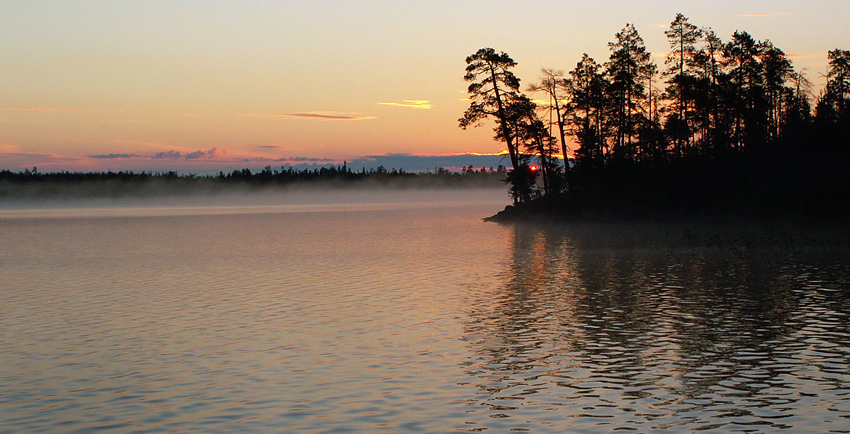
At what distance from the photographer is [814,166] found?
2788 inches

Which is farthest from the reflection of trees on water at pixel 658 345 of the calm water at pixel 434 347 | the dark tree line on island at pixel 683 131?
the dark tree line on island at pixel 683 131

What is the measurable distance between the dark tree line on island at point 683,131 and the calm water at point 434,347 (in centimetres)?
3041

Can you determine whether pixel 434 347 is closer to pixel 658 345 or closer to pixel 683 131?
pixel 658 345

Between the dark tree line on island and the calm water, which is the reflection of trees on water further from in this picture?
the dark tree line on island

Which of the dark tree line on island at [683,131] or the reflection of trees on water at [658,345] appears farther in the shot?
the dark tree line on island at [683,131]

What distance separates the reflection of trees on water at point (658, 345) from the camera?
15.2 m

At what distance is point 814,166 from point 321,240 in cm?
4327

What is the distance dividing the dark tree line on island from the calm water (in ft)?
99.8

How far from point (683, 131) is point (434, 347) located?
70.9m

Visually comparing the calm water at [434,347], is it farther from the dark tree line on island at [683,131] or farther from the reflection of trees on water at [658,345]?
the dark tree line on island at [683,131]

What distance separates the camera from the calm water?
15.0 metres

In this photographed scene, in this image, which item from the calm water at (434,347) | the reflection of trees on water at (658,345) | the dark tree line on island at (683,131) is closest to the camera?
the calm water at (434,347)

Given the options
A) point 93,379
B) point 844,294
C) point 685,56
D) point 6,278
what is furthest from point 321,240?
point 93,379

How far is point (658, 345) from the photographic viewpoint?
70.3 feet
